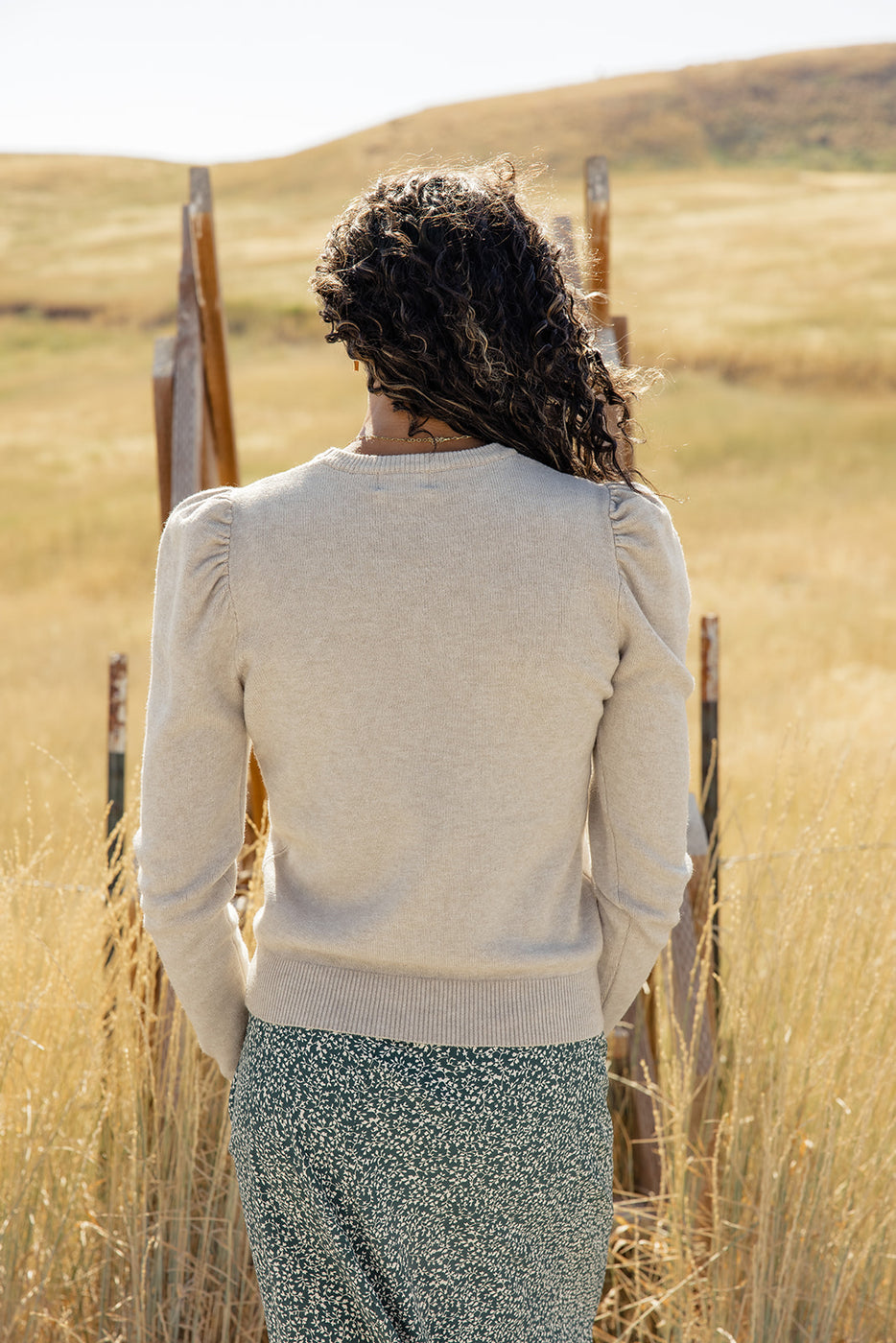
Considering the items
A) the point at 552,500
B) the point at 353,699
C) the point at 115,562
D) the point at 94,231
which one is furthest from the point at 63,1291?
the point at 94,231

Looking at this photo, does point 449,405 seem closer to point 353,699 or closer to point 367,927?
point 353,699

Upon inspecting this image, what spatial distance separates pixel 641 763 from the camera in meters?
1.11

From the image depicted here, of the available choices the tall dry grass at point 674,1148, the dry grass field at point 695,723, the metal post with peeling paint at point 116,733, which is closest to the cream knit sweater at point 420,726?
the dry grass field at point 695,723

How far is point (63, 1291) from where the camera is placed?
6.16 ft

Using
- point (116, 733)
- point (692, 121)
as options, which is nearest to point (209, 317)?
point (116, 733)

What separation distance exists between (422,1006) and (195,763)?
312mm

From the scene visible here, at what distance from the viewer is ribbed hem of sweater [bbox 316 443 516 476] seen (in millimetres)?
1016

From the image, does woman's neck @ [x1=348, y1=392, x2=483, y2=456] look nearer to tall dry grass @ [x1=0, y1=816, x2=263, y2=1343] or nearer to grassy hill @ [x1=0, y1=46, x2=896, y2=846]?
grassy hill @ [x1=0, y1=46, x2=896, y2=846]

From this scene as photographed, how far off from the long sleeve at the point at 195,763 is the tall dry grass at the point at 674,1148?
0.68 m

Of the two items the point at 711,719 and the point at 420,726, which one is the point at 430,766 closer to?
the point at 420,726

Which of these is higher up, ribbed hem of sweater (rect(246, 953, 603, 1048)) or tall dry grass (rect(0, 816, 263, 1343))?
ribbed hem of sweater (rect(246, 953, 603, 1048))

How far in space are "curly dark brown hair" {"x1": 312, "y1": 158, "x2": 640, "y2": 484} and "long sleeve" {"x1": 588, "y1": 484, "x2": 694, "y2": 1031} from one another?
4.6 inches

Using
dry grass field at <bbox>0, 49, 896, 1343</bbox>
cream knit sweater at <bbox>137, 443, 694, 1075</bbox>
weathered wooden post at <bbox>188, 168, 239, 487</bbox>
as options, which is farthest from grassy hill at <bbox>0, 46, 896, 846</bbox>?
weathered wooden post at <bbox>188, 168, 239, 487</bbox>

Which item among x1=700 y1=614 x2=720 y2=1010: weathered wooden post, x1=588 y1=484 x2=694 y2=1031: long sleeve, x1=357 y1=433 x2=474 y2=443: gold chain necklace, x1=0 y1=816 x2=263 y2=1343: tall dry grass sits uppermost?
x1=357 y1=433 x2=474 y2=443: gold chain necklace
